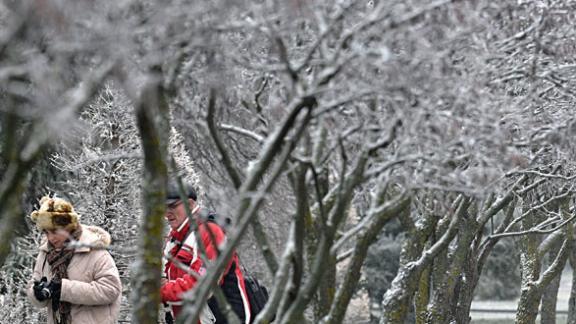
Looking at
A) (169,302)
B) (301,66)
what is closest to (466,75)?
(301,66)

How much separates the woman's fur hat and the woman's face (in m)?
0.05

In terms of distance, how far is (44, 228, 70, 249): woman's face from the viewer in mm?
8086

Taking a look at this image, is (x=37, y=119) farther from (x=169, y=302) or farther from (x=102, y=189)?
(x=102, y=189)

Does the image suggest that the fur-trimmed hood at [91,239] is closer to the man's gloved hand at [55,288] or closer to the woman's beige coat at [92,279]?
the woman's beige coat at [92,279]

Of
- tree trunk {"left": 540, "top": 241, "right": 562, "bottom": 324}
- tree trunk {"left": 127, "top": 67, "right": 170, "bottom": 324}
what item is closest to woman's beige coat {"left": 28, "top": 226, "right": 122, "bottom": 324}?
tree trunk {"left": 127, "top": 67, "right": 170, "bottom": 324}

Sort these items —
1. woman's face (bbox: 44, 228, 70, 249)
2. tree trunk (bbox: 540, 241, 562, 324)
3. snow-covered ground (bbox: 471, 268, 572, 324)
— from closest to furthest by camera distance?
1. woman's face (bbox: 44, 228, 70, 249)
2. tree trunk (bbox: 540, 241, 562, 324)
3. snow-covered ground (bbox: 471, 268, 572, 324)

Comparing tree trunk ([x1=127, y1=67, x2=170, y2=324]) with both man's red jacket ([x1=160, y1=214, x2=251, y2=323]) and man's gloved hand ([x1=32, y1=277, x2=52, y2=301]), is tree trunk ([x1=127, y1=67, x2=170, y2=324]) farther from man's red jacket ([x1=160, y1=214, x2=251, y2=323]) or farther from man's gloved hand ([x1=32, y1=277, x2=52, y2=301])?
man's gloved hand ([x1=32, y1=277, x2=52, y2=301])

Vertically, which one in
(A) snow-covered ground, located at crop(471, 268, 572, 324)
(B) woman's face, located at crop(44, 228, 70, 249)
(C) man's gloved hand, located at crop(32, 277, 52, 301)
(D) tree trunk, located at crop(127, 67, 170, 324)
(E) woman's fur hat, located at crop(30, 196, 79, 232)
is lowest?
(D) tree trunk, located at crop(127, 67, 170, 324)

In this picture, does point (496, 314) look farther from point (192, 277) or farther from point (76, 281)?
point (192, 277)

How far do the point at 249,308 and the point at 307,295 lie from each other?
2708 millimetres

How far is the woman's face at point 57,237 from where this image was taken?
8.09m

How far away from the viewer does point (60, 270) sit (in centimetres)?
835

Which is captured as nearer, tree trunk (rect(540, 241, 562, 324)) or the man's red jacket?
the man's red jacket

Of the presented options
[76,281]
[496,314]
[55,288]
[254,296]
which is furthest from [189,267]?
[496,314]
